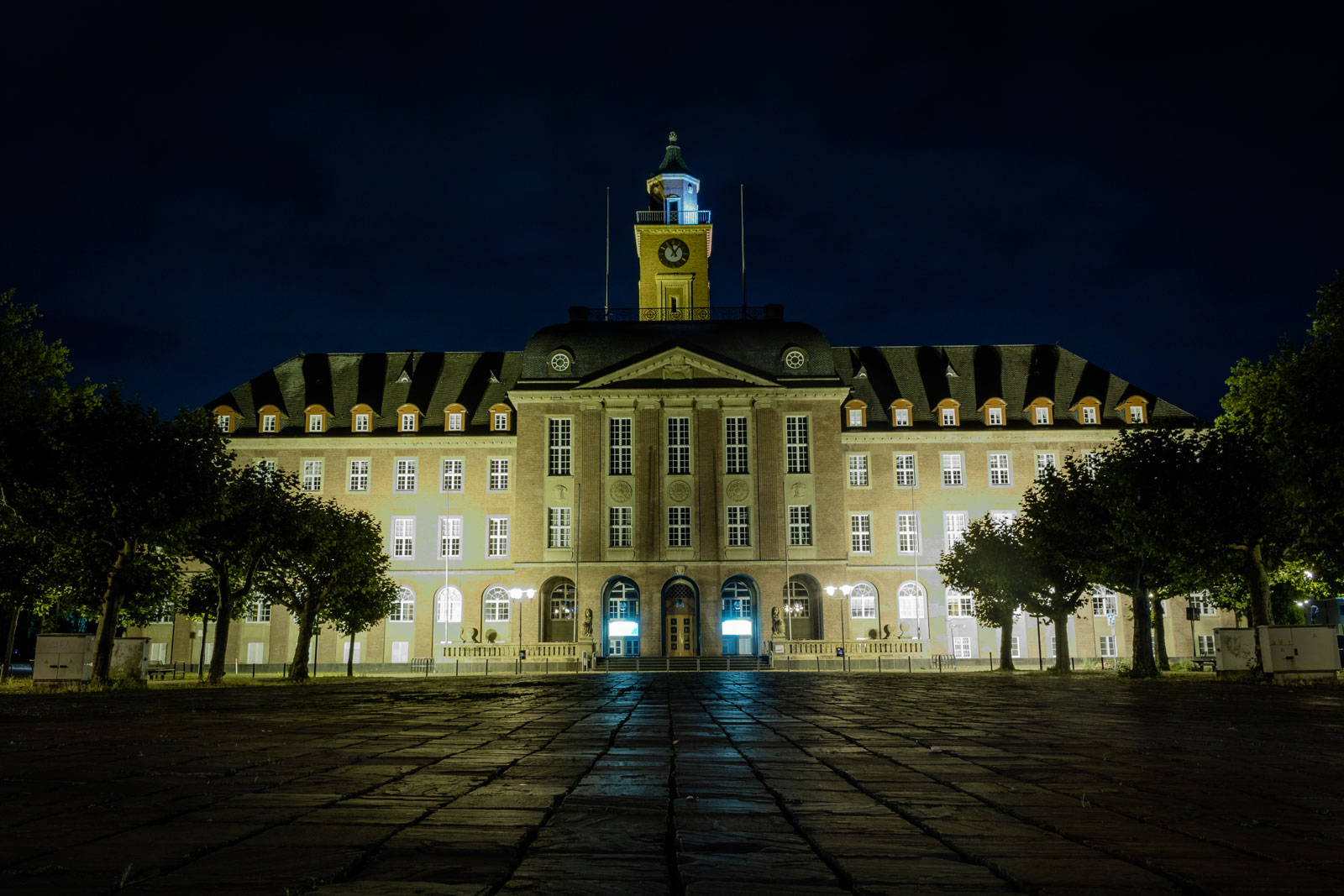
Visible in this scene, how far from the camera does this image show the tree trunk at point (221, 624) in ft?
119

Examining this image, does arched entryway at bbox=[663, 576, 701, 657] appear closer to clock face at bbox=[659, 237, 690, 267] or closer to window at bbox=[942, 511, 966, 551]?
window at bbox=[942, 511, 966, 551]

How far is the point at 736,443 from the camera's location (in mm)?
63312

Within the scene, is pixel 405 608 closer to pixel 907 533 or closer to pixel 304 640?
pixel 304 640

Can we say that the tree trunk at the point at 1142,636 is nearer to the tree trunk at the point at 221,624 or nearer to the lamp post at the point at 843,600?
the lamp post at the point at 843,600

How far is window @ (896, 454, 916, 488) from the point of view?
217ft

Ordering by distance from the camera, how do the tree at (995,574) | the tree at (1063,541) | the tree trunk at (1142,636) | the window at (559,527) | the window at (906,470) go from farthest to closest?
the window at (906,470) → the window at (559,527) → the tree at (995,574) → the tree at (1063,541) → the tree trunk at (1142,636)

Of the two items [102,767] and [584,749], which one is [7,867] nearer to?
[102,767]

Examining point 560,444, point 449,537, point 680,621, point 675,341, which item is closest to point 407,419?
point 449,537

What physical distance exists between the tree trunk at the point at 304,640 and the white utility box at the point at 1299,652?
31.0 m

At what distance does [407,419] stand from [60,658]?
129 feet

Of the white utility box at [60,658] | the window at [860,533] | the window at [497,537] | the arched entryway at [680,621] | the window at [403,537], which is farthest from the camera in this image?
the window at [497,537]

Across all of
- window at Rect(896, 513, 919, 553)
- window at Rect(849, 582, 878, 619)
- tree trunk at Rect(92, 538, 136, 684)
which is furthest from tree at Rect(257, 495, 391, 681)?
window at Rect(896, 513, 919, 553)

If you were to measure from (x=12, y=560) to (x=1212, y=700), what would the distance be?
34883 mm

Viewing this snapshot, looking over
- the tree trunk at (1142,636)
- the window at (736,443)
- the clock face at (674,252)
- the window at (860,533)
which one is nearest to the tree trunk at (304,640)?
the window at (736,443)
